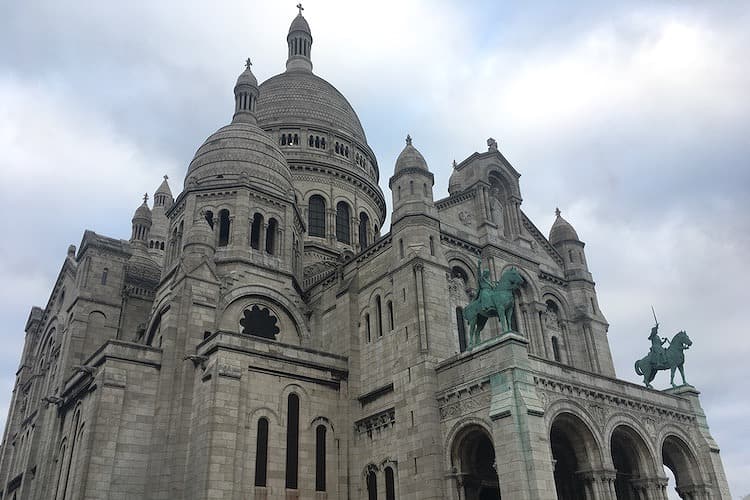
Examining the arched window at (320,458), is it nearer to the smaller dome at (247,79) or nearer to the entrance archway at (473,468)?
the entrance archway at (473,468)

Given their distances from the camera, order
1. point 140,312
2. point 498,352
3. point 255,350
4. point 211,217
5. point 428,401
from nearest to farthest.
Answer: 1. point 498,352
2. point 428,401
3. point 255,350
4. point 211,217
5. point 140,312

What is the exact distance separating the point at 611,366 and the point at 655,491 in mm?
11341

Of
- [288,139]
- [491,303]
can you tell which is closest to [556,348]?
[491,303]

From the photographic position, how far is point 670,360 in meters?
34.8

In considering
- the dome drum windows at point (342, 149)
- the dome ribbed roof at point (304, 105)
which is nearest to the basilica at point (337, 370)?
the dome ribbed roof at point (304, 105)

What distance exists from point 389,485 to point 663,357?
16298 mm

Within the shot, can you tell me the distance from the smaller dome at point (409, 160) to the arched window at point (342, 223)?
1741 centimetres

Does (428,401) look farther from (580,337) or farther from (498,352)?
(580,337)

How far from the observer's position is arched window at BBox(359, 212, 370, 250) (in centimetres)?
5512

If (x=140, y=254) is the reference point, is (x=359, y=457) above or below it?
below

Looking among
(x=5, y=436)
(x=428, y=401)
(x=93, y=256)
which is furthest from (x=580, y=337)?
(x=5, y=436)

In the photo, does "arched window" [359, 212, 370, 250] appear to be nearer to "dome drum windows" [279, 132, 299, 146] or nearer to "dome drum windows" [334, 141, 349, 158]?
"dome drum windows" [334, 141, 349, 158]

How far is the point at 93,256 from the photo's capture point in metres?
41.5

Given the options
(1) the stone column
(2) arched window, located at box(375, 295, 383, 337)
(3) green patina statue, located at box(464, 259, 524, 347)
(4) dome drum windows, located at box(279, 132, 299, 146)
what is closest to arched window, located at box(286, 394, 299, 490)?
(2) arched window, located at box(375, 295, 383, 337)
